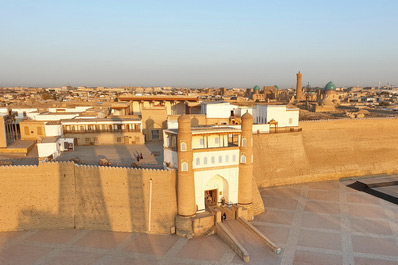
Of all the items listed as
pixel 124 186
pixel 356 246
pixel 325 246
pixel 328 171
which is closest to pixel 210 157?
pixel 124 186

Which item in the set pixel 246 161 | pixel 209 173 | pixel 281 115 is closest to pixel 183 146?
pixel 209 173

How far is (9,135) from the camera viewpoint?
31031mm

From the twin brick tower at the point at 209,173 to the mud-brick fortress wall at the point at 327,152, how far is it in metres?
8.01

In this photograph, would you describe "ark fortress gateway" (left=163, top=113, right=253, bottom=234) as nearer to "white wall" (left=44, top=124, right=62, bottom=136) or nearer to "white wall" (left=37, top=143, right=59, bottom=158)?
"white wall" (left=37, top=143, right=59, bottom=158)

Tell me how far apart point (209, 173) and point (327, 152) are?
18.3 m

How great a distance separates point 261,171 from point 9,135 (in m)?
26.7

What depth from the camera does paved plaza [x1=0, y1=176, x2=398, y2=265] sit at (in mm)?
16281

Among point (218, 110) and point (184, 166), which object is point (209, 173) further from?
point (218, 110)

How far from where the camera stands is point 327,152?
3228 cm

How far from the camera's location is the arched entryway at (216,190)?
68.1 ft

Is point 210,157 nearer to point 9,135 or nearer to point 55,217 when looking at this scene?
point 55,217

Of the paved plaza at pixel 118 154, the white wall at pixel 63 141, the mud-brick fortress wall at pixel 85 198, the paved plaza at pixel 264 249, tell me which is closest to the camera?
the paved plaza at pixel 264 249

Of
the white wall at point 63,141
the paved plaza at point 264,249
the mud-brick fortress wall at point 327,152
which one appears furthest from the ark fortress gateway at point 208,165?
the white wall at point 63,141

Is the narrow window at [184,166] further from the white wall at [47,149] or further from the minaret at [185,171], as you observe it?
the white wall at [47,149]
